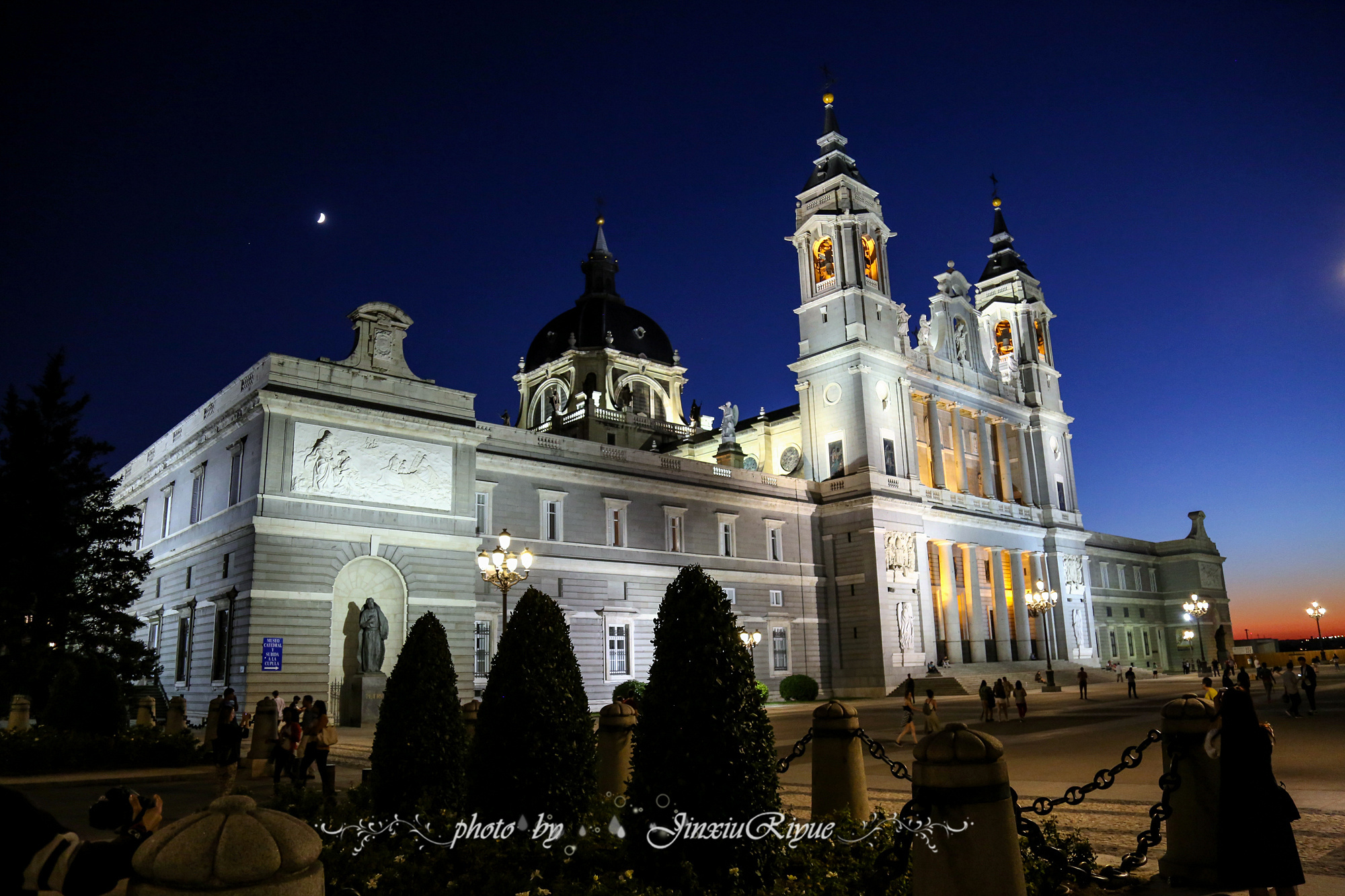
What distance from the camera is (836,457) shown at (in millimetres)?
51094

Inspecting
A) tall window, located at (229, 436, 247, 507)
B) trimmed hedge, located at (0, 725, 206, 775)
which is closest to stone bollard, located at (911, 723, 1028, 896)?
trimmed hedge, located at (0, 725, 206, 775)

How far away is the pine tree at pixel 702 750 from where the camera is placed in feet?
22.5

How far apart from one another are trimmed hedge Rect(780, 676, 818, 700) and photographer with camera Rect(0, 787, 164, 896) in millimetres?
41831

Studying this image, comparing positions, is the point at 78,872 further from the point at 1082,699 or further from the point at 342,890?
the point at 1082,699

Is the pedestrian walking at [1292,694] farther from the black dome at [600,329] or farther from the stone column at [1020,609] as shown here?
the black dome at [600,329]

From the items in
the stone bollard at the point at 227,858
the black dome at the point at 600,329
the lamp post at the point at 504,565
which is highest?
the black dome at the point at 600,329

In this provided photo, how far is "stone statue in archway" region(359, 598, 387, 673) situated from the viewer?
30.1 m

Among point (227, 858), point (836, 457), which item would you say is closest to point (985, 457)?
point (836, 457)

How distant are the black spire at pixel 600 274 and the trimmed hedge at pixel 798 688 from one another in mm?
41353

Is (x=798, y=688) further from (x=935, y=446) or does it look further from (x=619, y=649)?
(x=935, y=446)

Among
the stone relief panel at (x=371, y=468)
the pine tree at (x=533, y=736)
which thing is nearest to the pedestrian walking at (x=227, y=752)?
the pine tree at (x=533, y=736)

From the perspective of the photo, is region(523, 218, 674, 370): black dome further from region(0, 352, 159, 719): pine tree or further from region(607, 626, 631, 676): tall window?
region(0, 352, 159, 719): pine tree

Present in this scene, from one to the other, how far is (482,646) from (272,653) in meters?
8.93

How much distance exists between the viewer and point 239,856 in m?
3.55
